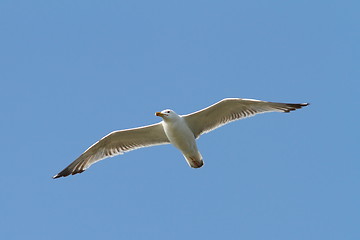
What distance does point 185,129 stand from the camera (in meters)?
14.6

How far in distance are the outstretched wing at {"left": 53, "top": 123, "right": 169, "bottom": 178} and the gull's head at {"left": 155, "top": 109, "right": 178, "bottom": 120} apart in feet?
2.26

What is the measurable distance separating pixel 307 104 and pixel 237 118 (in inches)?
63.3

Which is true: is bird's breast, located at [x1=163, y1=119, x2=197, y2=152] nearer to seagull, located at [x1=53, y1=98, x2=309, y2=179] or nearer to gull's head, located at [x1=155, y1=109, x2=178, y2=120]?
seagull, located at [x1=53, y1=98, x2=309, y2=179]

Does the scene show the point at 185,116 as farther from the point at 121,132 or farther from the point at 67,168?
the point at 67,168

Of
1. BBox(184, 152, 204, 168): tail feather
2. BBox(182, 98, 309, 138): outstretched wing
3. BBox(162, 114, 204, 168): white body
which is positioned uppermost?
BBox(182, 98, 309, 138): outstretched wing

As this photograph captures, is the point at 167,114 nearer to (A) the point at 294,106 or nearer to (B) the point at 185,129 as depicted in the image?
(B) the point at 185,129

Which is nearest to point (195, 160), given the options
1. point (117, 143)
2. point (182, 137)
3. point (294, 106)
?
point (182, 137)

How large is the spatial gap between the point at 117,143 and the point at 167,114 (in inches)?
78.2

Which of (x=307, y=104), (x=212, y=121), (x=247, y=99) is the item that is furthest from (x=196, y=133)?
(x=307, y=104)

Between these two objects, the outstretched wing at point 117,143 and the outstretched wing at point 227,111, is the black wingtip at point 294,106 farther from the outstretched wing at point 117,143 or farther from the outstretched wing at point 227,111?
the outstretched wing at point 117,143

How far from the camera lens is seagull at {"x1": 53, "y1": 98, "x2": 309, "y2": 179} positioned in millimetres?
14602

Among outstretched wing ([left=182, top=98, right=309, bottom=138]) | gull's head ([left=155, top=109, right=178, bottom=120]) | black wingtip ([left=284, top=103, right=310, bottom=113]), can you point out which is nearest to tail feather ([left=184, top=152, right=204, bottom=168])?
outstretched wing ([left=182, top=98, right=309, bottom=138])

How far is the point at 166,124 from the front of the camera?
1459 cm

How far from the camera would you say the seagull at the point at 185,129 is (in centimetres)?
1460
